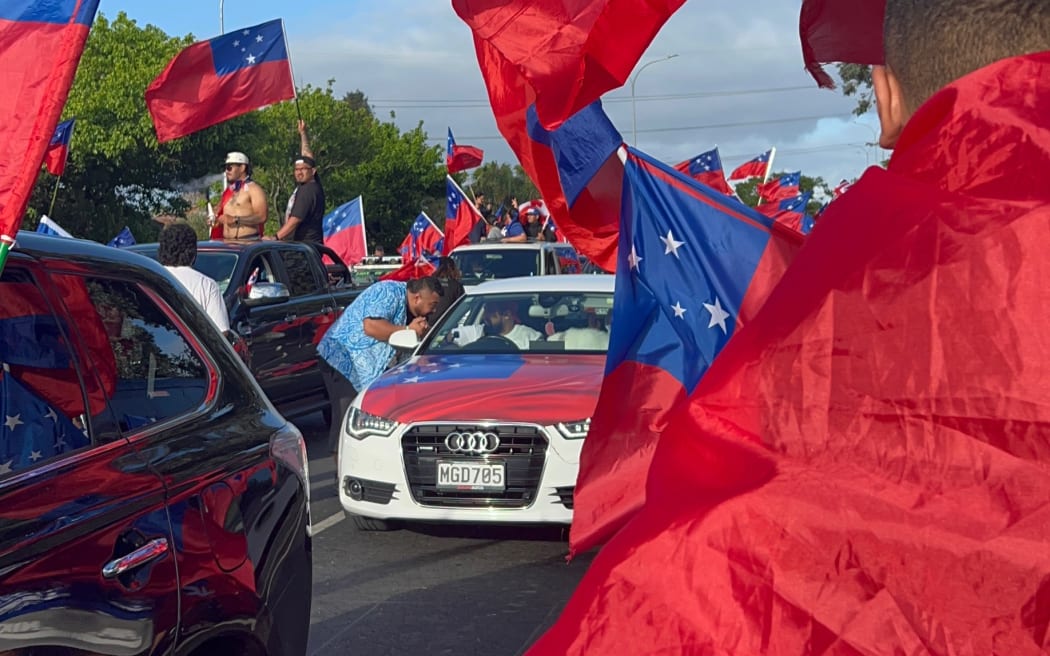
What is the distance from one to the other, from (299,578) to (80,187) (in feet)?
127

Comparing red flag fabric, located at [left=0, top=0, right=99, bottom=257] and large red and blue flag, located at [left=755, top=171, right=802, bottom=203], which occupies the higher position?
red flag fabric, located at [left=0, top=0, right=99, bottom=257]

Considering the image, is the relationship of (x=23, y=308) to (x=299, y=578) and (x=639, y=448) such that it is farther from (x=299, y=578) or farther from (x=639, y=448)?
(x=639, y=448)

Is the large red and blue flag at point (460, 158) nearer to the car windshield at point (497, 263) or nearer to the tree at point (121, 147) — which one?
the car windshield at point (497, 263)

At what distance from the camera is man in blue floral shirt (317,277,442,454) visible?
28.9 ft

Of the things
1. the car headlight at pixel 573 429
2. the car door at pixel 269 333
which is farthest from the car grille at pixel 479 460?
the car door at pixel 269 333

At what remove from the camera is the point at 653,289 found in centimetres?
454

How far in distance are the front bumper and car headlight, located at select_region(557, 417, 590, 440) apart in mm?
30

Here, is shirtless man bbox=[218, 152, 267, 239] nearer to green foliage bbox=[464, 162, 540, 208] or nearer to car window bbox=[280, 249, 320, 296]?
car window bbox=[280, 249, 320, 296]

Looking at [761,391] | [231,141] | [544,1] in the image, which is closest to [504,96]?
[544,1]

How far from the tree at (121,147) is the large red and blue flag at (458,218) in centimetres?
1918

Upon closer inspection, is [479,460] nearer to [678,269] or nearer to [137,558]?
[678,269]

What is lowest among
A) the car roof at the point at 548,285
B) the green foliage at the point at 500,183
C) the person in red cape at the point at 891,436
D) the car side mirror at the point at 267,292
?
the green foliage at the point at 500,183

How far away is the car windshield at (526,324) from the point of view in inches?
335

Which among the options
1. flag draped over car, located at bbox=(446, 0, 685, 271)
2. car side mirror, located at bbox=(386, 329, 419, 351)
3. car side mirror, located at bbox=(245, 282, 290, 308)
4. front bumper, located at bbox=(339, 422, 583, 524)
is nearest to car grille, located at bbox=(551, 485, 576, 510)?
front bumper, located at bbox=(339, 422, 583, 524)
